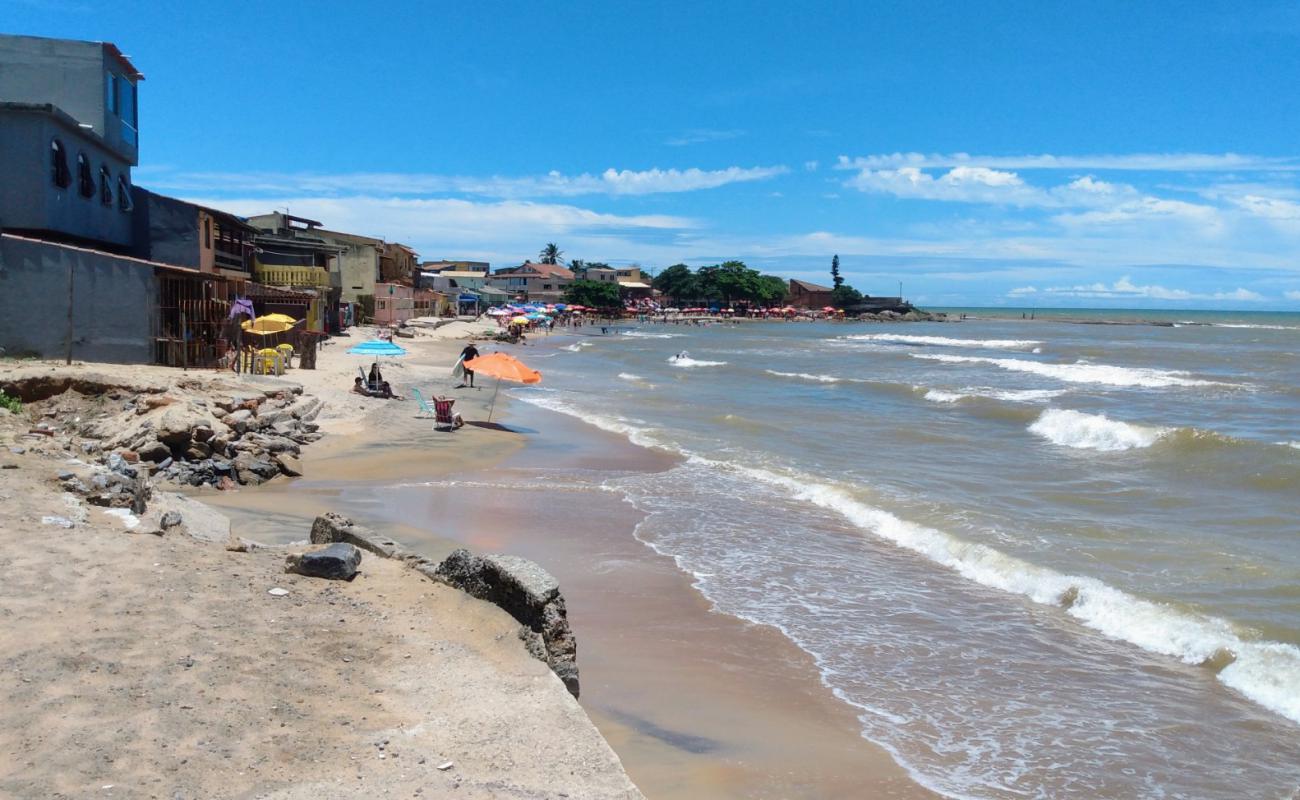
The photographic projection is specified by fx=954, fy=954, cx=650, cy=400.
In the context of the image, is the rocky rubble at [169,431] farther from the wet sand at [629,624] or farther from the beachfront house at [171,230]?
the beachfront house at [171,230]

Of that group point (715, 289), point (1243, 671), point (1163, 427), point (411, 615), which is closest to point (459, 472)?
point (411, 615)

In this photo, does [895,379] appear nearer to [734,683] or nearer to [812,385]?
[812,385]

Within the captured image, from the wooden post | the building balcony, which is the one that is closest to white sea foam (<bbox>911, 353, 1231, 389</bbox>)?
the building balcony

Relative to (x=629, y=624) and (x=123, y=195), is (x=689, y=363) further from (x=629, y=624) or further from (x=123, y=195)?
(x=629, y=624)

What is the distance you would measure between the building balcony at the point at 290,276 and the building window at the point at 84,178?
12941 millimetres

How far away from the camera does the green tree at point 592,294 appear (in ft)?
342

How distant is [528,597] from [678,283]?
406 ft

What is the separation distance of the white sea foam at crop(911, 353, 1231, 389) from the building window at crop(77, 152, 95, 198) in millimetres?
32540

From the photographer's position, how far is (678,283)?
12888 cm

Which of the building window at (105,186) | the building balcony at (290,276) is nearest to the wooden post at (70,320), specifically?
the building window at (105,186)

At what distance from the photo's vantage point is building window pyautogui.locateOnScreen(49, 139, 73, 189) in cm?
1927

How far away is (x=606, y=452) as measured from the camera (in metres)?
17.6

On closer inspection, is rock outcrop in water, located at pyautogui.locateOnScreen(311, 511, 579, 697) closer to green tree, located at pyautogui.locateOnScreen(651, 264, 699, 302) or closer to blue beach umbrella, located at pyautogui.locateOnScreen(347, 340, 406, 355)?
blue beach umbrella, located at pyautogui.locateOnScreen(347, 340, 406, 355)

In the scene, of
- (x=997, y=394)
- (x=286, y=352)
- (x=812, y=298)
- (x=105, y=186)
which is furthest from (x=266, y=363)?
(x=812, y=298)
